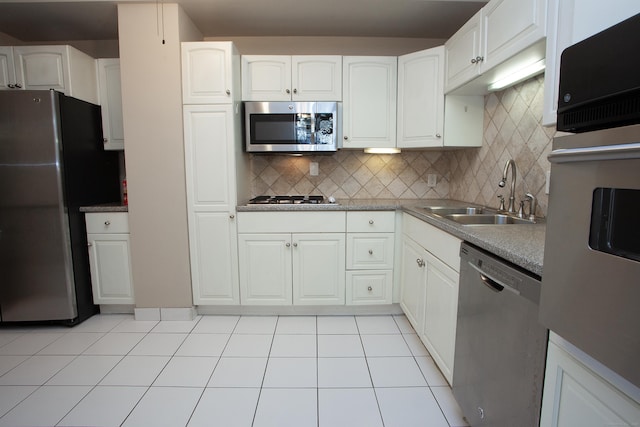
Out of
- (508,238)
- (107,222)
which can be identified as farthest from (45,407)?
(508,238)

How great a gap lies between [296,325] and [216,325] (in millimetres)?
606

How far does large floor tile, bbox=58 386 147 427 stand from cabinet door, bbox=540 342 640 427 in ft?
5.64

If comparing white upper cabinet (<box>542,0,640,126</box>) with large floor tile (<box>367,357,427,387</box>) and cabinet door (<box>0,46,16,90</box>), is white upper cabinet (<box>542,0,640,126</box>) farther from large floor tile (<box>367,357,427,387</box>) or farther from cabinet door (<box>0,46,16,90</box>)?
cabinet door (<box>0,46,16,90</box>)

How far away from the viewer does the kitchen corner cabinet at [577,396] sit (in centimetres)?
65

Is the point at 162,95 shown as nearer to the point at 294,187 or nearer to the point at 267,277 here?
the point at 294,187

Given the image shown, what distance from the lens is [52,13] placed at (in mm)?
2309

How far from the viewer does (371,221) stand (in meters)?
2.39

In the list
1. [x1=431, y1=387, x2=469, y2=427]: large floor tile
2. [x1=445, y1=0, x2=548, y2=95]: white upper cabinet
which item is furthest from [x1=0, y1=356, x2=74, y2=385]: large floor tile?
[x1=445, y1=0, x2=548, y2=95]: white upper cabinet

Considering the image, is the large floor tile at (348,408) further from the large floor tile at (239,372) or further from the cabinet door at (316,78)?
the cabinet door at (316,78)

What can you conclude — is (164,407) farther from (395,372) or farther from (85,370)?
(395,372)

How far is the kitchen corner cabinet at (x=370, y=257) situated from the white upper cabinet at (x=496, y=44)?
41.7 inches

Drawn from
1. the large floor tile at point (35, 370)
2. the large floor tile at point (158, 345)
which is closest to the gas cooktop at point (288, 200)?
the large floor tile at point (158, 345)

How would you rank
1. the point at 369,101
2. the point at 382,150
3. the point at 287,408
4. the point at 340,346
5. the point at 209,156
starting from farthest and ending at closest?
1. the point at 382,150
2. the point at 369,101
3. the point at 209,156
4. the point at 340,346
5. the point at 287,408

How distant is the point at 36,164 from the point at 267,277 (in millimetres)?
1802
